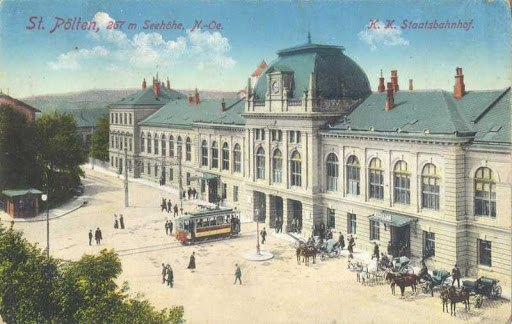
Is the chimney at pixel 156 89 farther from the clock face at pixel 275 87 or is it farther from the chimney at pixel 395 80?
the chimney at pixel 395 80

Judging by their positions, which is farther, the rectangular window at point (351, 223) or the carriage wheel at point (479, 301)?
the rectangular window at point (351, 223)

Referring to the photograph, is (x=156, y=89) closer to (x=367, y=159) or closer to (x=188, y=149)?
(x=188, y=149)

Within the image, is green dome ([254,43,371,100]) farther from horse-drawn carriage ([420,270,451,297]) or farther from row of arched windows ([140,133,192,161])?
row of arched windows ([140,133,192,161])

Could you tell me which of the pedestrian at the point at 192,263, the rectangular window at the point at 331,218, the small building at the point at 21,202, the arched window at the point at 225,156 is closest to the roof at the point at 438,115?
the rectangular window at the point at 331,218

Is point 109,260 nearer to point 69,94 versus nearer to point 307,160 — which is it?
point 69,94

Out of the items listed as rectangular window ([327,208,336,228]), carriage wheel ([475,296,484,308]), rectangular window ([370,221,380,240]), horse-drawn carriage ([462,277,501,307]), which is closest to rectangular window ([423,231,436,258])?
rectangular window ([370,221,380,240])

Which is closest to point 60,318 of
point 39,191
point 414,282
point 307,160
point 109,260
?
point 109,260

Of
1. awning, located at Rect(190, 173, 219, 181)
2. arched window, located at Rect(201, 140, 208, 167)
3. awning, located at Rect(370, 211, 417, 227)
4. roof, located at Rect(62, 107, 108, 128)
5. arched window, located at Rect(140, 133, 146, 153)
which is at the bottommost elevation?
awning, located at Rect(370, 211, 417, 227)
